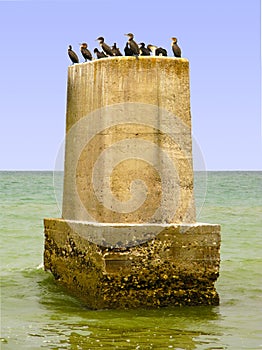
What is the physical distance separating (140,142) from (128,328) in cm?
247

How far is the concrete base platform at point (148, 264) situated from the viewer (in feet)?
33.4

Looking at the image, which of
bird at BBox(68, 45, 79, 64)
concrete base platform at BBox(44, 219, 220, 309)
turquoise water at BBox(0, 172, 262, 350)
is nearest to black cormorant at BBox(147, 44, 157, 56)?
bird at BBox(68, 45, 79, 64)

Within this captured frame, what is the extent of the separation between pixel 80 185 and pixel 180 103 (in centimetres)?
174

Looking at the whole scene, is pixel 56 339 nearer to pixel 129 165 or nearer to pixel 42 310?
pixel 42 310

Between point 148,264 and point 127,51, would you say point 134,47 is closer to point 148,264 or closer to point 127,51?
point 127,51

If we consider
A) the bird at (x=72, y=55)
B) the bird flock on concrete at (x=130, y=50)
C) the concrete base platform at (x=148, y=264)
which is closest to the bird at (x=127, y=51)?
the bird flock on concrete at (x=130, y=50)

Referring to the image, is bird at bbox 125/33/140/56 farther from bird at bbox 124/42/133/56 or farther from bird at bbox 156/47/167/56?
bird at bbox 156/47/167/56

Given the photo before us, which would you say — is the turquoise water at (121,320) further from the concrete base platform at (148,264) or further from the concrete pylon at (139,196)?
the concrete pylon at (139,196)

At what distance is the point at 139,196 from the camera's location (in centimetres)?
1072

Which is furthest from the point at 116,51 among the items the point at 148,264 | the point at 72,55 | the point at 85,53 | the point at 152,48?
the point at 148,264

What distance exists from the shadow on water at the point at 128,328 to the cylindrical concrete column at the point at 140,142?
47.2 inches

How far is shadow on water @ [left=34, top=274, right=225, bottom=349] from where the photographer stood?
8.86 metres

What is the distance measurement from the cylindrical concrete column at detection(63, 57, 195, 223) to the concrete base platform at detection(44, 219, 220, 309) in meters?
0.40

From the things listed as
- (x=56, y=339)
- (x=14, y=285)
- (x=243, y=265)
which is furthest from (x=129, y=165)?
(x=243, y=265)
